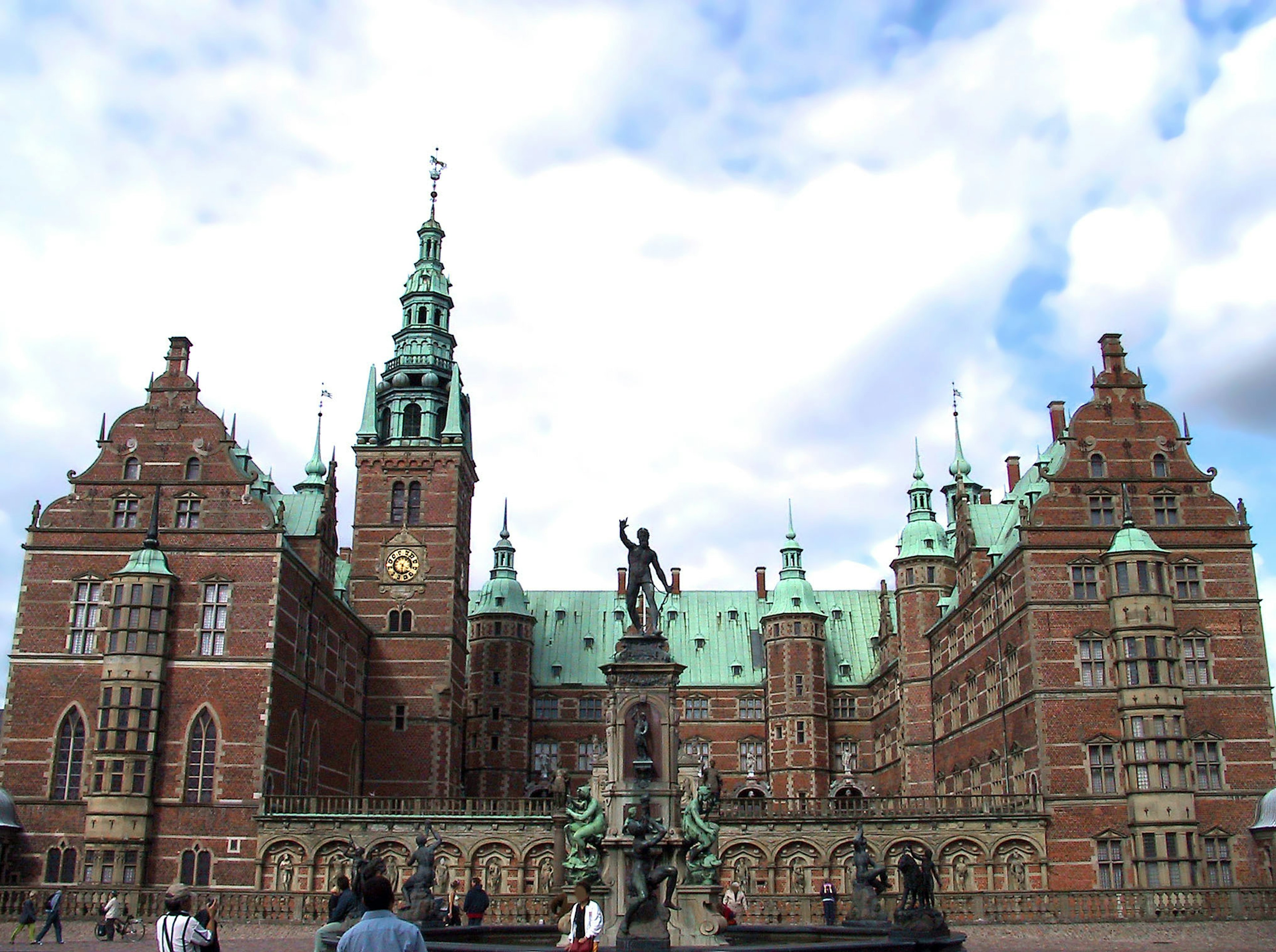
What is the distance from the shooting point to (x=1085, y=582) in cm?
4225

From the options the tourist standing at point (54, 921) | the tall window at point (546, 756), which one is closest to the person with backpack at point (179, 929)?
the tourist standing at point (54, 921)

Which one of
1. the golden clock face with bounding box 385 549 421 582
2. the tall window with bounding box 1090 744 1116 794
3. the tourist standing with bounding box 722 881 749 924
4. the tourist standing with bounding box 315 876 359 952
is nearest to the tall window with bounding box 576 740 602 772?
the golden clock face with bounding box 385 549 421 582

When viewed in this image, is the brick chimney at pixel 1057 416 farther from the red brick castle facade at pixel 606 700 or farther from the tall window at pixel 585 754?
the tall window at pixel 585 754

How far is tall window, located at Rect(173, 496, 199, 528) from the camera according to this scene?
42.6 meters

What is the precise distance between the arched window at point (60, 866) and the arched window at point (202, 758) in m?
3.84

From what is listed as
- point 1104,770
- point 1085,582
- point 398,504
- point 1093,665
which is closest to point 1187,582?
point 1085,582

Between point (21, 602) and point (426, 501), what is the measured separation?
2076 centimetres

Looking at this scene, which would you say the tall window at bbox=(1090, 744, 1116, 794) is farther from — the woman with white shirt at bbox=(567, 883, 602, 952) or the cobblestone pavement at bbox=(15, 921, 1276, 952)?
the woman with white shirt at bbox=(567, 883, 602, 952)

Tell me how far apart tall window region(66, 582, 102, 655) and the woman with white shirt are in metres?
31.3

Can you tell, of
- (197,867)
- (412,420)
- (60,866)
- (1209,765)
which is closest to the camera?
(60,866)

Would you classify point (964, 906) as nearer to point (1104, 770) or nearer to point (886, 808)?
point (1104, 770)

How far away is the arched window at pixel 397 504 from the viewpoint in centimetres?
5859

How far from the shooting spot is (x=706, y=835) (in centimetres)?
2358

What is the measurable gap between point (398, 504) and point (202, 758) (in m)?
20.6
